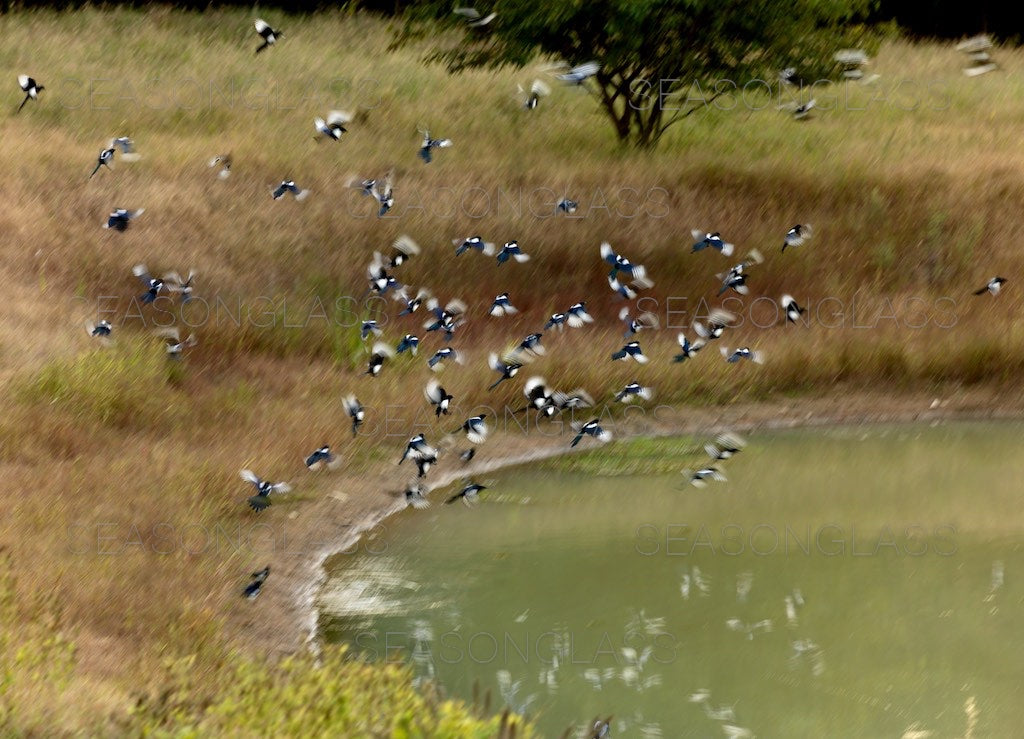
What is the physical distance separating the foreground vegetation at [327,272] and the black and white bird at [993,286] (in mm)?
191

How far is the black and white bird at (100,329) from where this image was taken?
1455 cm

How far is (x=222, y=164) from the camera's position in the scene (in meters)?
20.0

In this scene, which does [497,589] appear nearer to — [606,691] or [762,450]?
[606,691]

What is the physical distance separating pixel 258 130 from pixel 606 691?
14.6m

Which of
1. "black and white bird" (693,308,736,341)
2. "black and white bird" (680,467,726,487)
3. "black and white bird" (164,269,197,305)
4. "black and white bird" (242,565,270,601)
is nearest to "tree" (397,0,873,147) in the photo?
"black and white bird" (693,308,736,341)

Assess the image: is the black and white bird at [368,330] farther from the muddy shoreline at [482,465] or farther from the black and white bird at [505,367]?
the muddy shoreline at [482,465]

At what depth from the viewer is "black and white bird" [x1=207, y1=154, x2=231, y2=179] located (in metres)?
19.3

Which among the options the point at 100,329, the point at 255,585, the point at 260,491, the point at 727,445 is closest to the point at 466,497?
the point at 260,491

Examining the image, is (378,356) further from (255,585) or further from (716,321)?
(255,585)

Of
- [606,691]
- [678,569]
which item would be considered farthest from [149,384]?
[606,691]

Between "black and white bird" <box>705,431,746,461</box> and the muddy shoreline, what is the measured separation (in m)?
0.38

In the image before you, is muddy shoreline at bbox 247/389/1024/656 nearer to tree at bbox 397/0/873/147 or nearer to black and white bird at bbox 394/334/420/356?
black and white bird at bbox 394/334/420/356

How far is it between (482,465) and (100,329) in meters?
4.09

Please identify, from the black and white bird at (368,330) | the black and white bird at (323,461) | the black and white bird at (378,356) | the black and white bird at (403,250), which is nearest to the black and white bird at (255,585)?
the black and white bird at (323,461)
